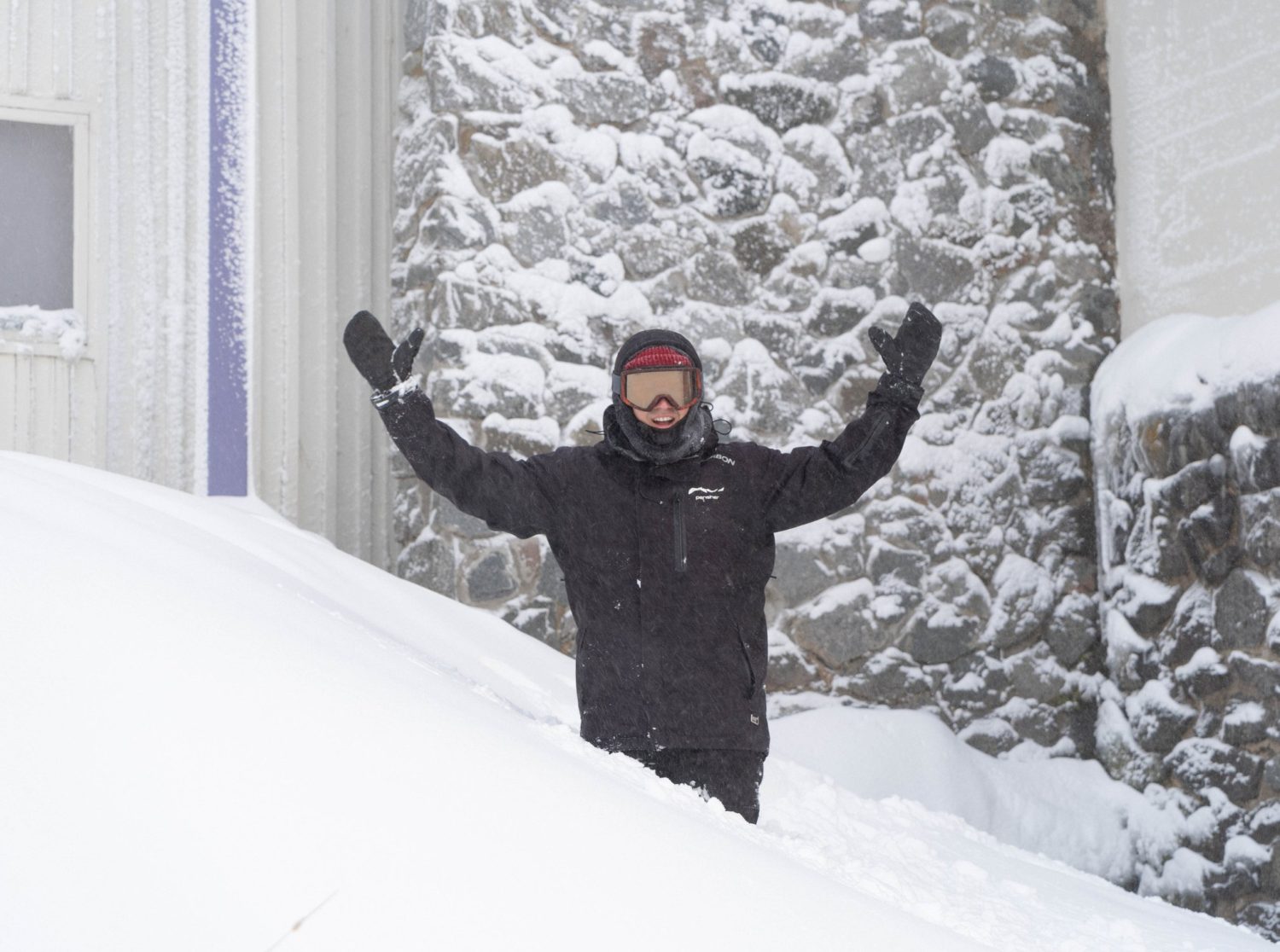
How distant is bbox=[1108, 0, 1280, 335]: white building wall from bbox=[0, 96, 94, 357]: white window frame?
298 cm

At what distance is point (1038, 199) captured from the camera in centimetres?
405

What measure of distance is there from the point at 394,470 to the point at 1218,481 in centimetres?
222

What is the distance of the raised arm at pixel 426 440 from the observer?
2.29m

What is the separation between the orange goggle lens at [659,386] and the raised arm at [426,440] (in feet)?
0.80

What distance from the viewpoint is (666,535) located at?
7.78 feet

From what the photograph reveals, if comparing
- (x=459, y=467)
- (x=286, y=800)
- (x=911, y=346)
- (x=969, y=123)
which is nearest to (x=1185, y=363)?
(x=969, y=123)

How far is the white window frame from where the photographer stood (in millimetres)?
3605

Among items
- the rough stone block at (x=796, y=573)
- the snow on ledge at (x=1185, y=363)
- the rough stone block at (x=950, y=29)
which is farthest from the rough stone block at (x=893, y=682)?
the rough stone block at (x=950, y=29)

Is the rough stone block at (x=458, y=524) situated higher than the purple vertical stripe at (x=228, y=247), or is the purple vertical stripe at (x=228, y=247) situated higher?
the purple vertical stripe at (x=228, y=247)

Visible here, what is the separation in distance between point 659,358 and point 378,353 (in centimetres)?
49

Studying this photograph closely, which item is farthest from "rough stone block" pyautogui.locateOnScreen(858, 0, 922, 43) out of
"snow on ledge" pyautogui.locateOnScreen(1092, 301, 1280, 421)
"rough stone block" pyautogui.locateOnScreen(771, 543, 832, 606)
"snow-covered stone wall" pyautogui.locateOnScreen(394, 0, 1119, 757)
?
"rough stone block" pyautogui.locateOnScreen(771, 543, 832, 606)

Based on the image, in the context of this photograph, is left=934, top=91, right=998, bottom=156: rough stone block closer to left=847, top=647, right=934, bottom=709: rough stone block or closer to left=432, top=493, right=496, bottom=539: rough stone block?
left=847, top=647, right=934, bottom=709: rough stone block

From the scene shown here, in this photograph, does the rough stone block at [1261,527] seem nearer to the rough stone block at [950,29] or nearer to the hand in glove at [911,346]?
the hand in glove at [911,346]

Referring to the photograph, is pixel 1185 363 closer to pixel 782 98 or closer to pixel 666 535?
pixel 782 98
